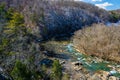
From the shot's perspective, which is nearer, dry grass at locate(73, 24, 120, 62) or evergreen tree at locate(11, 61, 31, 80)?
evergreen tree at locate(11, 61, 31, 80)

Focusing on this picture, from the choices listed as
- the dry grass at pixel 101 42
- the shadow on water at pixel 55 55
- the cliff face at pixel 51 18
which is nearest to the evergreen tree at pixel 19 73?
the shadow on water at pixel 55 55

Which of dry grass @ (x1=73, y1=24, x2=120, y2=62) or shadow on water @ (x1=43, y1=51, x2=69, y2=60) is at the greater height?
dry grass @ (x1=73, y1=24, x2=120, y2=62)

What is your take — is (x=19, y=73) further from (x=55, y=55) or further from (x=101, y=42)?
(x=101, y=42)

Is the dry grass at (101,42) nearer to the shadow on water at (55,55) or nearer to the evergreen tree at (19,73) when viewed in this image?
the shadow on water at (55,55)

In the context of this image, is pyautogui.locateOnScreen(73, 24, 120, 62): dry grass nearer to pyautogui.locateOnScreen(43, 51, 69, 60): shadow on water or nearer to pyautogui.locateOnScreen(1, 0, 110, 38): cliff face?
pyautogui.locateOnScreen(43, 51, 69, 60): shadow on water

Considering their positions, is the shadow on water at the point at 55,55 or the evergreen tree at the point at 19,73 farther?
the shadow on water at the point at 55,55

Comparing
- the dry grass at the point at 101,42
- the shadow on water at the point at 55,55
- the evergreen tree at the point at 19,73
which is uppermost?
the evergreen tree at the point at 19,73

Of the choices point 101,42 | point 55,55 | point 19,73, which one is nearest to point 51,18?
point 101,42

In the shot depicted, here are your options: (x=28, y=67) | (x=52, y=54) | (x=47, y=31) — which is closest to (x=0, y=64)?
(x=28, y=67)

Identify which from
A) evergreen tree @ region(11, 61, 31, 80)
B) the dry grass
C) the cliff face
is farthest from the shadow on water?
evergreen tree @ region(11, 61, 31, 80)
